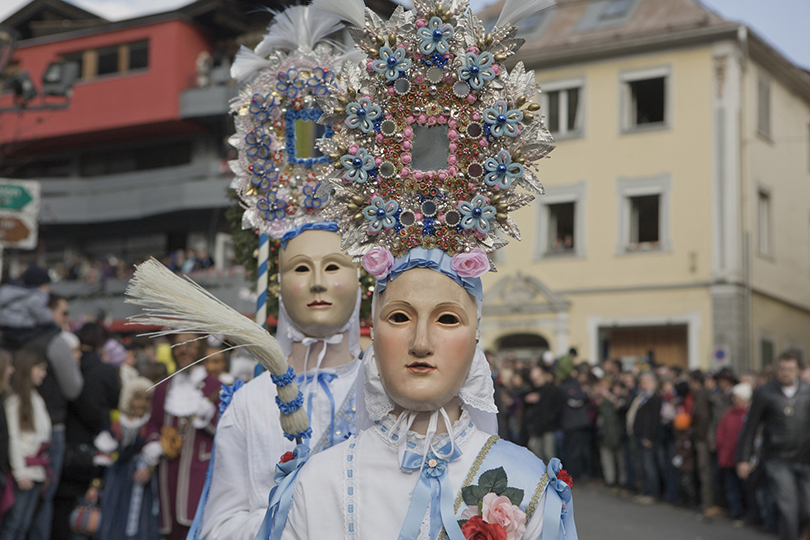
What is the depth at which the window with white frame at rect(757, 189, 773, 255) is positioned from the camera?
24141 mm

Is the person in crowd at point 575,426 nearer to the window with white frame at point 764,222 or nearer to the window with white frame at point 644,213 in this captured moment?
the window with white frame at point 644,213

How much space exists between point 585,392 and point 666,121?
10.3 meters

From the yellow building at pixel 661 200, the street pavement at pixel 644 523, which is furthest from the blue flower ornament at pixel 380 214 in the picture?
the yellow building at pixel 661 200

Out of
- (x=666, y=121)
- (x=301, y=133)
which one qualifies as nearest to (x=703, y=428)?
(x=301, y=133)

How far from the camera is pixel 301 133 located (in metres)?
4.54

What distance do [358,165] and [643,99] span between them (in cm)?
2262

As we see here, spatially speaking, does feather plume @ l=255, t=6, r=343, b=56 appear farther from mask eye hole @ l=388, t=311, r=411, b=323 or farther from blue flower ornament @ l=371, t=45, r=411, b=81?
mask eye hole @ l=388, t=311, r=411, b=323

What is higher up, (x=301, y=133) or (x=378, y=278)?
(x=301, y=133)

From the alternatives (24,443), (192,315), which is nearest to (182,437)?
(24,443)

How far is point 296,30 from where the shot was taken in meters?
4.67

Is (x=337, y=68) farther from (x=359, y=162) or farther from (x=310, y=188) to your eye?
(x=359, y=162)

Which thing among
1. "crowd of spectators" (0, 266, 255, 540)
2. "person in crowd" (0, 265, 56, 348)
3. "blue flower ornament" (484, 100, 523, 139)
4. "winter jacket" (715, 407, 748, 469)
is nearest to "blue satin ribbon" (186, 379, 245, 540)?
"blue flower ornament" (484, 100, 523, 139)

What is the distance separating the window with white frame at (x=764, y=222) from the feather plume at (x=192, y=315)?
2242 centimetres

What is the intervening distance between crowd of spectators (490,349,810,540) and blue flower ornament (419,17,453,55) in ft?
25.6
